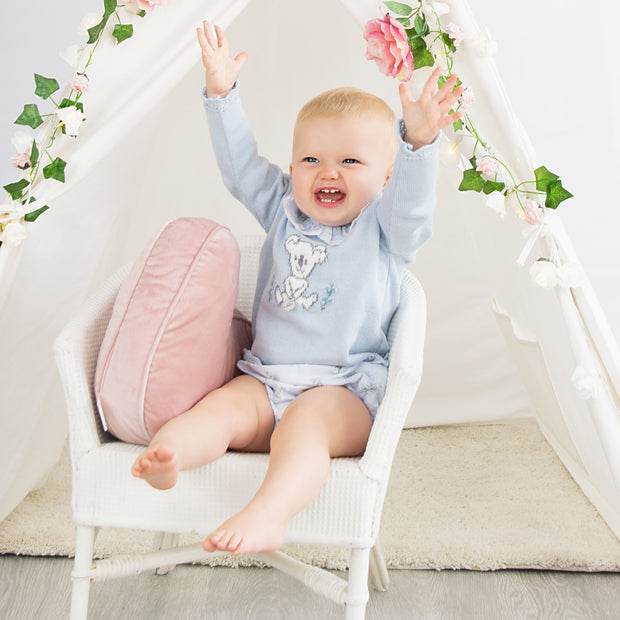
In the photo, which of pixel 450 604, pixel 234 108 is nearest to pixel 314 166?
pixel 234 108

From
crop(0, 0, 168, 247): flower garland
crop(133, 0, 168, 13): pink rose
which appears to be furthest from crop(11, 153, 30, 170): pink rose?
crop(133, 0, 168, 13): pink rose

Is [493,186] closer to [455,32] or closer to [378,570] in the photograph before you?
[455,32]

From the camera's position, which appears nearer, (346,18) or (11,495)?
(11,495)

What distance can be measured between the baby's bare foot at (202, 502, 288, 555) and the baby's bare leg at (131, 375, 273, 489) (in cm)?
11

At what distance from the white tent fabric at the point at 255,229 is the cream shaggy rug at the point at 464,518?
2.3 inches

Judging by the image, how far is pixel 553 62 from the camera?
7.38 ft

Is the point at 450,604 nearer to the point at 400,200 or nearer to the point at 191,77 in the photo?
the point at 400,200

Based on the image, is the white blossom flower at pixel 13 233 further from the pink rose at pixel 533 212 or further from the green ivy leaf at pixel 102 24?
the pink rose at pixel 533 212

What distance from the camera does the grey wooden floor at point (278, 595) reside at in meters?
1.53

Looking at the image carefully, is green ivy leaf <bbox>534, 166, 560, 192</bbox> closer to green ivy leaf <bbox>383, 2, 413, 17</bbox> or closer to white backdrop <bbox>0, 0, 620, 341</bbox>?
green ivy leaf <bbox>383, 2, 413, 17</bbox>

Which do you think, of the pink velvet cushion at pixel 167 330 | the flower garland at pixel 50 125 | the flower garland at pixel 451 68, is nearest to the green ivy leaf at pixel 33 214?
the flower garland at pixel 50 125

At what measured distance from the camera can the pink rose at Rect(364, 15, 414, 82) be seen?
1.30m

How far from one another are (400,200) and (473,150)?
0.18 m

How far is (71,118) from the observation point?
1395mm
